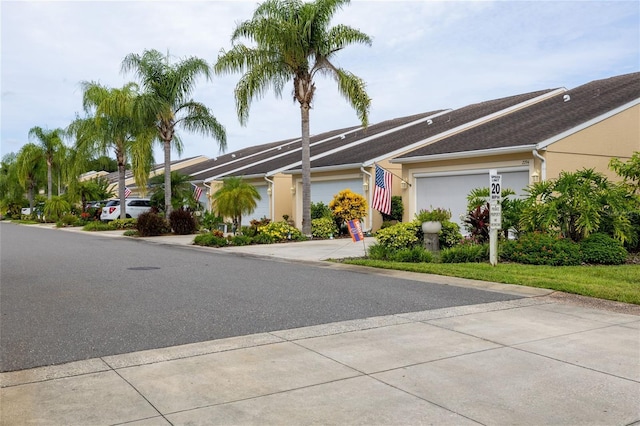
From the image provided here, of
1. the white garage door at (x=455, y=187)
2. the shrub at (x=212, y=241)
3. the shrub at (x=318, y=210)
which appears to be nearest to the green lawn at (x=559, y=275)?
the white garage door at (x=455, y=187)

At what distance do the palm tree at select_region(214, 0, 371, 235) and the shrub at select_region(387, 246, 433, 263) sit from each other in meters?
8.28

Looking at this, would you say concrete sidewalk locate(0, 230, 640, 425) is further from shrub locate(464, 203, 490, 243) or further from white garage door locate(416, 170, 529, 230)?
white garage door locate(416, 170, 529, 230)

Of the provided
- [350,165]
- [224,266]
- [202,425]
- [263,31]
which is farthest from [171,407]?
[350,165]

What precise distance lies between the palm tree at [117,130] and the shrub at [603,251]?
21.6 meters

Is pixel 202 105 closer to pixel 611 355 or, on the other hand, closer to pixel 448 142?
pixel 448 142

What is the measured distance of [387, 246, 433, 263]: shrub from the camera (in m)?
14.2

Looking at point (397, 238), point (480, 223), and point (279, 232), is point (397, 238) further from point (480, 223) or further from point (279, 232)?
point (279, 232)

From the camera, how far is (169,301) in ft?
30.2

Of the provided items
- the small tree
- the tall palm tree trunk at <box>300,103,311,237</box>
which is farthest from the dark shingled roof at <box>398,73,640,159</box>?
the tall palm tree trunk at <box>300,103,311,237</box>

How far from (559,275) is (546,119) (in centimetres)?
1104

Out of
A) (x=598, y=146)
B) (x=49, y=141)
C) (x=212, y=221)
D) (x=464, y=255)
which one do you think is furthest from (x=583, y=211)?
(x=49, y=141)

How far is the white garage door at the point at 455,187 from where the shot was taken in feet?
61.4

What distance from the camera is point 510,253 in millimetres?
13719

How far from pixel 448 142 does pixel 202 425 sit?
19.5m
